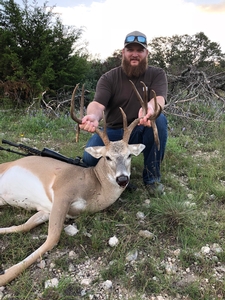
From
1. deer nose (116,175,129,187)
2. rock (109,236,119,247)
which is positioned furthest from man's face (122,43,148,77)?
rock (109,236,119,247)

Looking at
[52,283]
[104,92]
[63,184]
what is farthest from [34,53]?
[52,283]

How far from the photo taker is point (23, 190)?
3.40m

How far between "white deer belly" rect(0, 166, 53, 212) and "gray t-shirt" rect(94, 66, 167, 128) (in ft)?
4.78

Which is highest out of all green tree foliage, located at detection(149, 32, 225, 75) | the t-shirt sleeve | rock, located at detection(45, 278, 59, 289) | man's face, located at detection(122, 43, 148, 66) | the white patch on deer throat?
green tree foliage, located at detection(149, 32, 225, 75)

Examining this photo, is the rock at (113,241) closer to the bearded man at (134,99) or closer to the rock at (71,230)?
the rock at (71,230)

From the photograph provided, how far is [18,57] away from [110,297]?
8022 mm

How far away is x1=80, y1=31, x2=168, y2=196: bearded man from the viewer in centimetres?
392

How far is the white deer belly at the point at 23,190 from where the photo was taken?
329cm

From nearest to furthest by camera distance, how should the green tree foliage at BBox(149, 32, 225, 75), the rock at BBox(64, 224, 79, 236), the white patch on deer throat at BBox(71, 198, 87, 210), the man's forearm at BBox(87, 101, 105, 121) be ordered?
1. the rock at BBox(64, 224, 79, 236)
2. the white patch on deer throat at BBox(71, 198, 87, 210)
3. the man's forearm at BBox(87, 101, 105, 121)
4. the green tree foliage at BBox(149, 32, 225, 75)

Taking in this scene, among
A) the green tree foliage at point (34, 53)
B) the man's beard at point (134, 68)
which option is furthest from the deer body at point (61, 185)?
the green tree foliage at point (34, 53)

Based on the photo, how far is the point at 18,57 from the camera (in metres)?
8.69

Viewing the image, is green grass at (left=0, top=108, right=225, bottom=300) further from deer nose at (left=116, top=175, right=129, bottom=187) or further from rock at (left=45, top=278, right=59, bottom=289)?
deer nose at (left=116, top=175, right=129, bottom=187)

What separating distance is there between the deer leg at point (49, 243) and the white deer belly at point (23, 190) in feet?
1.00

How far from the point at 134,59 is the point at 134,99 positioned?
0.56m
